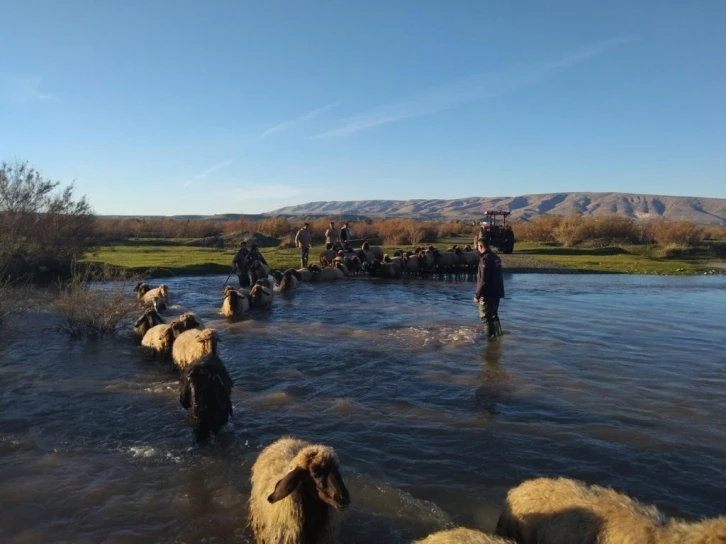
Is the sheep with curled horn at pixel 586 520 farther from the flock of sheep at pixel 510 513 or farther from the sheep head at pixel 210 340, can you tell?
the sheep head at pixel 210 340

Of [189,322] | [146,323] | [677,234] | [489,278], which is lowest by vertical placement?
[146,323]

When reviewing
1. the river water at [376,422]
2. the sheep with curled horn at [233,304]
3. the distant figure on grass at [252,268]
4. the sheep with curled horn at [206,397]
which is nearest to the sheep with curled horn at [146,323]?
the river water at [376,422]

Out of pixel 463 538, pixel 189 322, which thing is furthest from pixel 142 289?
pixel 463 538

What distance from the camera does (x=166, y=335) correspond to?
37.3 ft

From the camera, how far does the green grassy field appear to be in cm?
2653

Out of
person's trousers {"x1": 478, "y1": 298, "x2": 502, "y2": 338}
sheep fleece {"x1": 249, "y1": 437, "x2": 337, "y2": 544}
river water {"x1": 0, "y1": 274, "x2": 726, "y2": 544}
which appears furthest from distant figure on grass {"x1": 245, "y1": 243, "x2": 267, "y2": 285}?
sheep fleece {"x1": 249, "y1": 437, "x2": 337, "y2": 544}

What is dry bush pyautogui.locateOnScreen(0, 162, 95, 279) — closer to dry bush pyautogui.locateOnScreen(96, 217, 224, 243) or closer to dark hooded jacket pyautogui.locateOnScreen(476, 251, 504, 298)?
dark hooded jacket pyautogui.locateOnScreen(476, 251, 504, 298)

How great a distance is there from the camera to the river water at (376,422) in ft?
18.6

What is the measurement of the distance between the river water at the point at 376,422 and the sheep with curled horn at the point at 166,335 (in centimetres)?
40

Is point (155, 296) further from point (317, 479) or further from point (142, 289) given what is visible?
point (317, 479)

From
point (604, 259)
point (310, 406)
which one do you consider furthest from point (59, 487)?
point (604, 259)

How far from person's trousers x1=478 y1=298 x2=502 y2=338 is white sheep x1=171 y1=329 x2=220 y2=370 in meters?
6.40

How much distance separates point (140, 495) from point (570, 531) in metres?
4.58

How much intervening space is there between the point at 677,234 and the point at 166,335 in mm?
44704
